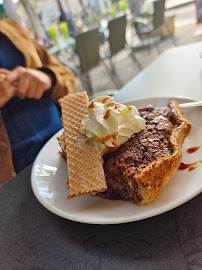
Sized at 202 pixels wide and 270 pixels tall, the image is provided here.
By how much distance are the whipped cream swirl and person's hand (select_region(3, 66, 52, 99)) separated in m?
0.59

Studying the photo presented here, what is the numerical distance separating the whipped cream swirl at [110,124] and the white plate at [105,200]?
166 millimetres

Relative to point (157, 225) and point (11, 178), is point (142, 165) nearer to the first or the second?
point (157, 225)

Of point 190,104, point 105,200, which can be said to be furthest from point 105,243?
point 190,104

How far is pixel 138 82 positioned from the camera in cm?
147

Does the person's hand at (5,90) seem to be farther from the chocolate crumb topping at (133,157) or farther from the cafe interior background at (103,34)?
the cafe interior background at (103,34)

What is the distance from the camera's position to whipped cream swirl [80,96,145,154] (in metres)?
0.73

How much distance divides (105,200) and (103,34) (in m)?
4.17

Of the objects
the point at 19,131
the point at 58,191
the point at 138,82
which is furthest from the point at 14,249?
the point at 138,82

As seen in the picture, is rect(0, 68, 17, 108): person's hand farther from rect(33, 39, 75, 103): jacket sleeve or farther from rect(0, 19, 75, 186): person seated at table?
rect(33, 39, 75, 103): jacket sleeve

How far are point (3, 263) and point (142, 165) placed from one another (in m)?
0.43

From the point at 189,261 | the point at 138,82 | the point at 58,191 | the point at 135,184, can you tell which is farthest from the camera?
the point at 138,82

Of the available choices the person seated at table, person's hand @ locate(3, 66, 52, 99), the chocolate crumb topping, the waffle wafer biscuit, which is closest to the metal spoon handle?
the chocolate crumb topping

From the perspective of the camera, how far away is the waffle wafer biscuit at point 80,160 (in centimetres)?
64

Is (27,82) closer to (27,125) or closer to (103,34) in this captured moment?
(27,125)
